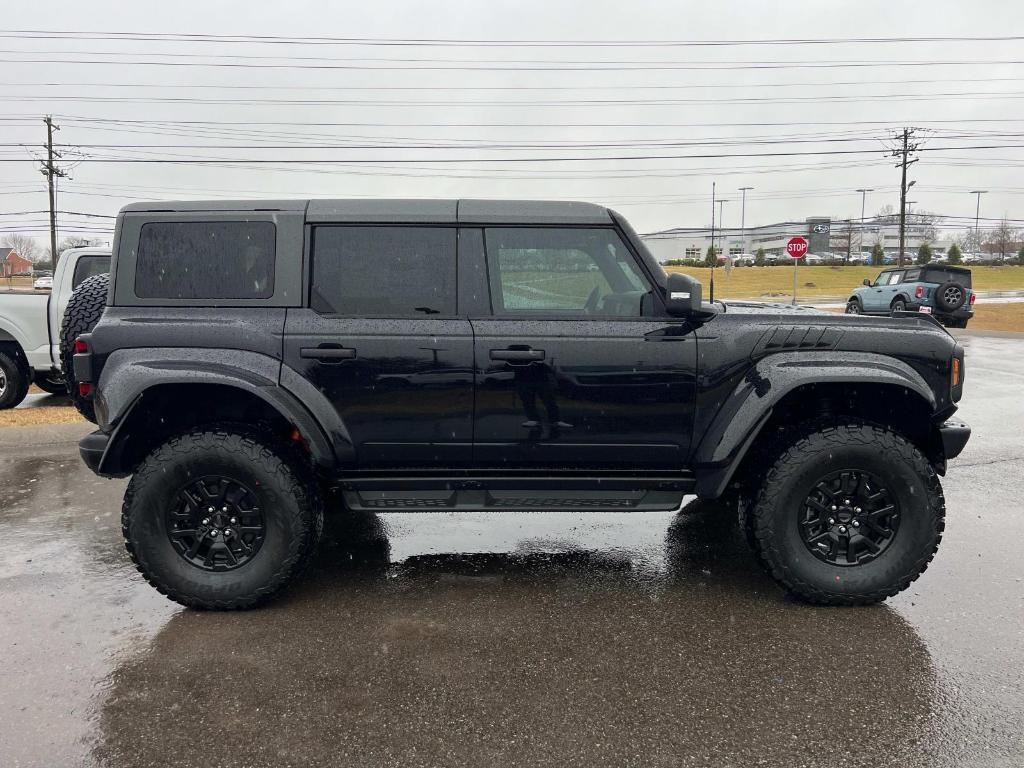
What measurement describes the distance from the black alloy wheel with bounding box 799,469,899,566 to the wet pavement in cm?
29

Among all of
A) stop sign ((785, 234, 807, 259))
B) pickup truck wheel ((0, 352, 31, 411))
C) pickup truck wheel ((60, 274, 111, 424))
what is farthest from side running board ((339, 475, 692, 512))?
stop sign ((785, 234, 807, 259))

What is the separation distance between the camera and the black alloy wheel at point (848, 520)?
3.69 meters

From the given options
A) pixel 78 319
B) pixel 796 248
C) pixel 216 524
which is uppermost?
pixel 796 248

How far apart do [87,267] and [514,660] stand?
7.98 meters

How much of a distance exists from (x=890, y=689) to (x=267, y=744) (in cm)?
234

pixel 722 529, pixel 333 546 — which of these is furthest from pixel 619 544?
pixel 333 546

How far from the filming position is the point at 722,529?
4945mm

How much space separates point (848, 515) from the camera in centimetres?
372

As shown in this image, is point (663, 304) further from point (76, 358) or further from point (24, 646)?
point (24, 646)

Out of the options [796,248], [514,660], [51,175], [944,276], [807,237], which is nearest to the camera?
[514,660]

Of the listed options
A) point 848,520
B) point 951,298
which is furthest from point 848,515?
point 951,298

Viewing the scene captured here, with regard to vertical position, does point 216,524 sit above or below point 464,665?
above

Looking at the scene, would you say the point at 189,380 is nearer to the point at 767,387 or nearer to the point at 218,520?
the point at 218,520

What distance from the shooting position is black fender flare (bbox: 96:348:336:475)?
11.6ft
